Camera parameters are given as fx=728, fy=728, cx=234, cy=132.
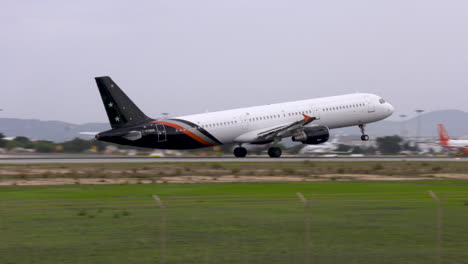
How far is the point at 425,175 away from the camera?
146 feet

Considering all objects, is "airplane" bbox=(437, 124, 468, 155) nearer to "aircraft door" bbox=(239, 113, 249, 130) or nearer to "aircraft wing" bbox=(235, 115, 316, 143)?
"aircraft wing" bbox=(235, 115, 316, 143)

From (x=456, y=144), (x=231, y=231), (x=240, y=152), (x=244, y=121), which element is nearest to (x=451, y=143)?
(x=456, y=144)

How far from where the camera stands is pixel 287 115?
61281mm

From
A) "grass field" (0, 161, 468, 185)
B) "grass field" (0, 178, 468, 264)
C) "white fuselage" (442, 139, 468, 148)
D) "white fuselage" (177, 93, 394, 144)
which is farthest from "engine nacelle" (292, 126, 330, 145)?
"white fuselage" (442, 139, 468, 148)

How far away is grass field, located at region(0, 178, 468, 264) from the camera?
16.5 meters

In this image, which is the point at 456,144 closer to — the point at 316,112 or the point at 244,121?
the point at 316,112

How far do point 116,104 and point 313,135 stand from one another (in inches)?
641

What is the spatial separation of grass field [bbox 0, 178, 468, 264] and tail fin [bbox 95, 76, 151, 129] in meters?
24.6

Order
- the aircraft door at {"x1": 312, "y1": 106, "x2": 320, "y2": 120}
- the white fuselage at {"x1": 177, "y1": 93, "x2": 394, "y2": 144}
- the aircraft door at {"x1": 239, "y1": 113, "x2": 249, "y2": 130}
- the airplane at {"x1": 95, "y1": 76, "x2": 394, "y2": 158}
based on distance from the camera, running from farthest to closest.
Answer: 1. the aircraft door at {"x1": 312, "y1": 106, "x2": 320, "y2": 120}
2. the aircraft door at {"x1": 239, "y1": 113, "x2": 249, "y2": 130}
3. the white fuselage at {"x1": 177, "y1": 93, "x2": 394, "y2": 144}
4. the airplane at {"x1": 95, "y1": 76, "x2": 394, "y2": 158}

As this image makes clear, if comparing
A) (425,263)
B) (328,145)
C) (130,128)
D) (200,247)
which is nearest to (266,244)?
(200,247)

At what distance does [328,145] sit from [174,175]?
85.9 m

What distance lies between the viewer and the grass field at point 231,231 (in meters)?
16.5

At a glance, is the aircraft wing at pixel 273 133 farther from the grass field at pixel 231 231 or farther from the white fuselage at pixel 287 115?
the grass field at pixel 231 231

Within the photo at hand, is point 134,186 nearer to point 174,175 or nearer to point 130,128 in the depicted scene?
point 174,175
